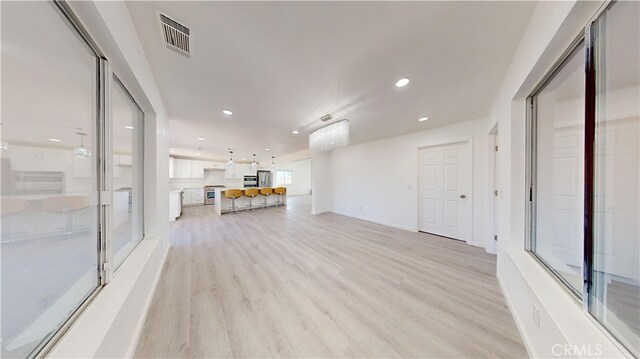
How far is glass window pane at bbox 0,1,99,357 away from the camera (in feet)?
2.29

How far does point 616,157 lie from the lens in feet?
4.18

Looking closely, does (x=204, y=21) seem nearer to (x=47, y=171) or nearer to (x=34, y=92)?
(x=34, y=92)

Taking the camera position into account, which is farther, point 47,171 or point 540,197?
point 540,197

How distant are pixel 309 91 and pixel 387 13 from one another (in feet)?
3.99

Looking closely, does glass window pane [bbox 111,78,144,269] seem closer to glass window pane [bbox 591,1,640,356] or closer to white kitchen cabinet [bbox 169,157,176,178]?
glass window pane [bbox 591,1,640,356]

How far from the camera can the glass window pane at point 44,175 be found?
697 mm

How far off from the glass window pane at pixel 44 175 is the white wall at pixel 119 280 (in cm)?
9

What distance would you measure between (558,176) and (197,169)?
9.95 meters

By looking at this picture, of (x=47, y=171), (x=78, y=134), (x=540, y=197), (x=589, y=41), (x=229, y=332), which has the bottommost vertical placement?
(x=229, y=332)

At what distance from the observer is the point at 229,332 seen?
59.2 inches

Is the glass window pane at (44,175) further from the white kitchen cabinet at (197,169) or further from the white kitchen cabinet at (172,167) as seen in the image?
the white kitchen cabinet at (197,169)

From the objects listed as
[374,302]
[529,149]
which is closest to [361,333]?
[374,302]

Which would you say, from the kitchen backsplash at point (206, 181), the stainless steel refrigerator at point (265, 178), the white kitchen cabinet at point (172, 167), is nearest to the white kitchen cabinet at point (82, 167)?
the white kitchen cabinet at point (172, 167)

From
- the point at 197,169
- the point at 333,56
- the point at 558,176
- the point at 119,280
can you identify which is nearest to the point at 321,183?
the point at 333,56
